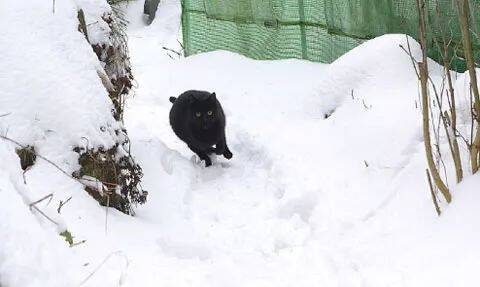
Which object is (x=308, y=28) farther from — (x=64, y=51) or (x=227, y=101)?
(x=64, y=51)

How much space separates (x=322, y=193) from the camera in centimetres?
441

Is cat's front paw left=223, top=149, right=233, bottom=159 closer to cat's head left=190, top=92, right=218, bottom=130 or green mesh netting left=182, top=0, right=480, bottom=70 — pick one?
cat's head left=190, top=92, right=218, bottom=130

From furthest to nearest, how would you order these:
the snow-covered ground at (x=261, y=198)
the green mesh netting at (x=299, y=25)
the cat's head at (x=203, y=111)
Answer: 1. the green mesh netting at (x=299, y=25)
2. the cat's head at (x=203, y=111)
3. the snow-covered ground at (x=261, y=198)

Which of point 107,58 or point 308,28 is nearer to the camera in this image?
point 107,58

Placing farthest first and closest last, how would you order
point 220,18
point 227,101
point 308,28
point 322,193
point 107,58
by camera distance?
1. point 220,18
2. point 308,28
3. point 227,101
4. point 107,58
5. point 322,193

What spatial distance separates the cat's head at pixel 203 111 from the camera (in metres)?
5.66

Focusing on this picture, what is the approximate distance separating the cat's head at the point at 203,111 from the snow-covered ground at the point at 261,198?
1.30 feet

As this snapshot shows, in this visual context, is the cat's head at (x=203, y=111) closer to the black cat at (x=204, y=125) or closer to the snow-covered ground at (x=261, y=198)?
the black cat at (x=204, y=125)

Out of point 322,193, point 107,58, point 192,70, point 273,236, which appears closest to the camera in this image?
point 273,236

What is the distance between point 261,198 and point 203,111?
1.33m

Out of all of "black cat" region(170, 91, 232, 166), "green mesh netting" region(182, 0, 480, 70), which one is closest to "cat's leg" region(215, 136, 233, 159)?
"black cat" region(170, 91, 232, 166)

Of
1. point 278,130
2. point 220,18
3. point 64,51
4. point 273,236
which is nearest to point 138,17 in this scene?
point 220,18

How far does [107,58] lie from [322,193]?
2.22m

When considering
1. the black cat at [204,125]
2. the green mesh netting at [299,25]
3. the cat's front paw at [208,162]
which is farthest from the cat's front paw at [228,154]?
the green mesh netting at [299,25]
